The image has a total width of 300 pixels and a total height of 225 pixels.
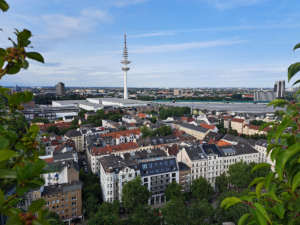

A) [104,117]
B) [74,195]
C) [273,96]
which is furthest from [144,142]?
[273,96]

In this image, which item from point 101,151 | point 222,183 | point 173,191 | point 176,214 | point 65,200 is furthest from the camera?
point 101,151

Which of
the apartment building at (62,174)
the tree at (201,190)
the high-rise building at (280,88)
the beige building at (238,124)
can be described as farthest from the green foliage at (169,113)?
the high-rise building at (280,88)

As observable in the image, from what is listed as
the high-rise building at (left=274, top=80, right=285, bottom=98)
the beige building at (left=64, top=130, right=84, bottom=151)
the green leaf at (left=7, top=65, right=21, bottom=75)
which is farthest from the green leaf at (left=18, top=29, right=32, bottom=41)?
the high-rise building at (left=274, top=80, right=285, bottom=98)

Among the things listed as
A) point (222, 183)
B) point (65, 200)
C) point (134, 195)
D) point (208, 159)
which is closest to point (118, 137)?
point (208, 159)

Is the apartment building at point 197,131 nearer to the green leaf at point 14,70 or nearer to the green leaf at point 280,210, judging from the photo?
the green leaf at point 280,210

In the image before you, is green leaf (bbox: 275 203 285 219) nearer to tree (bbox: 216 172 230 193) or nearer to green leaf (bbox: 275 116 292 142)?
green leaf (bbox: 275 116 292 142)

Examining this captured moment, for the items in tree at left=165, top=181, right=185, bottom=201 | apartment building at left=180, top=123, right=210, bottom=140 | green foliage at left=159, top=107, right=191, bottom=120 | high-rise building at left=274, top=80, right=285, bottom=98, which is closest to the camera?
tree at left=165, top=181, right=185, bottom=201

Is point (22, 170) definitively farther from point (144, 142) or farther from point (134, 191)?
point (144, 142)

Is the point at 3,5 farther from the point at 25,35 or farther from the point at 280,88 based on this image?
the point at 280,88
